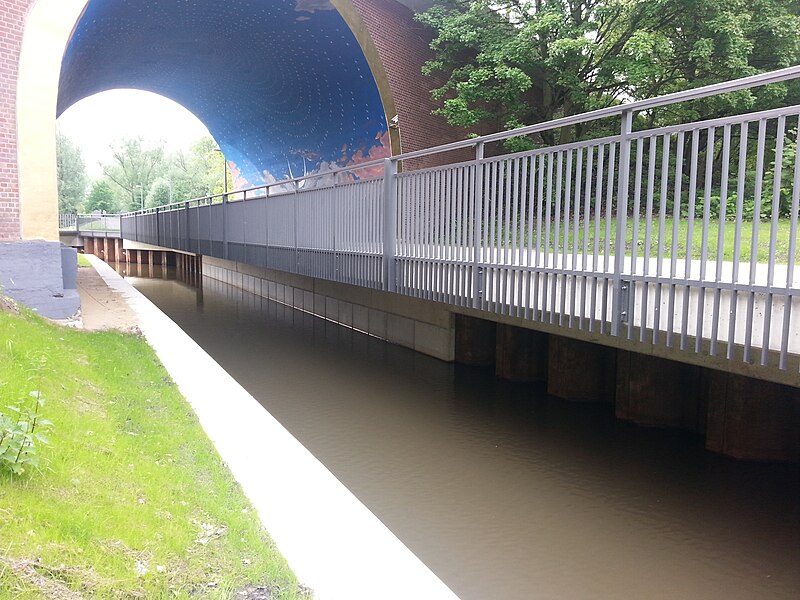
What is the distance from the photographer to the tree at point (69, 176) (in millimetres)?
70750

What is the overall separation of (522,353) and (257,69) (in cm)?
1778

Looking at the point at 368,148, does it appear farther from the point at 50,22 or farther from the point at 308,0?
the point at 50,22

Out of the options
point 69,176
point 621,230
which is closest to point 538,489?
point 621,230

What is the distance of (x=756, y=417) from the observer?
7309mm

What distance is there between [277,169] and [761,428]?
2531 cm

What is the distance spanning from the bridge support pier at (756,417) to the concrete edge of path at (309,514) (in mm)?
5018

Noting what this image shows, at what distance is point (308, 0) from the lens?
18016 mm

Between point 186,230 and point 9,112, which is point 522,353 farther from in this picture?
point 186,230

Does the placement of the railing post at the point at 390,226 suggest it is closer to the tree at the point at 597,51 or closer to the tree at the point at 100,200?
the tree at the point at 597,51

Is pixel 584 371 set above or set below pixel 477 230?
below

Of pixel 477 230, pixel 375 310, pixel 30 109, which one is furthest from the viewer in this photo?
pixel 375 310

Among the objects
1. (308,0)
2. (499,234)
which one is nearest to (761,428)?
(499,234)

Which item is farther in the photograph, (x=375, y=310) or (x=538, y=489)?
(x=375, y=310)

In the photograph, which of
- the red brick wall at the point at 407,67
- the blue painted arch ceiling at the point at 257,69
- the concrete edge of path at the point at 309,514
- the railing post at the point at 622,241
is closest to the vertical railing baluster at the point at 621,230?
the railing post at the point at 622,241
